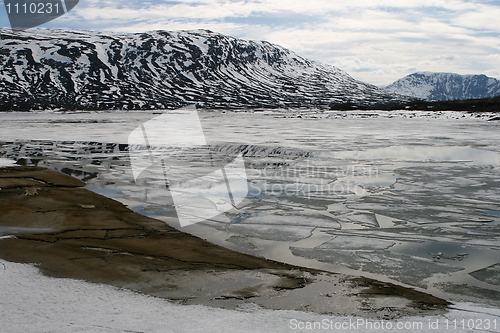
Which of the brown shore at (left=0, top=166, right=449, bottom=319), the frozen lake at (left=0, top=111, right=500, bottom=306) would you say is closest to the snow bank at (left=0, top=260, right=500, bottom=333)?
the brown shore at (left=0, top=166, right=449, bottom=319)

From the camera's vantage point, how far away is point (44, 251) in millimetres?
6254

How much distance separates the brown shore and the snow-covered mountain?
347 ft

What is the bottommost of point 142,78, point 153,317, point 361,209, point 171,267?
point 142,78

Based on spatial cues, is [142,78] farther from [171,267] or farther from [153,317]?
[153,317]

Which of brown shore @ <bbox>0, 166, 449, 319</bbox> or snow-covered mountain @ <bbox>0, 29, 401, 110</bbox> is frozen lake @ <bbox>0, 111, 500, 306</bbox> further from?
snow-covered mountain @ <bbox>0, 29, 401, 110</bbox>

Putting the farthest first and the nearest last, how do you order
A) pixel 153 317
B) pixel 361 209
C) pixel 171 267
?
pixel 361 209 → pixel 171 267 → pixel 153 317

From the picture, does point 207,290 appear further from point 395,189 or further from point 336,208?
point 395,189

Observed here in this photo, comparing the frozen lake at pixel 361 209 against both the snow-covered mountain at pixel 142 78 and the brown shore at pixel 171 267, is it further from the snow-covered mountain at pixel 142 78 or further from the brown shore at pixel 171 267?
the snow-covered mountain at pixel 142 78

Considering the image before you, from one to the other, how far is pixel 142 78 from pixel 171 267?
158148mm

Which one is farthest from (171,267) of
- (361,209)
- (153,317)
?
(361,209)

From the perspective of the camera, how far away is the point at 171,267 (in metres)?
5.80

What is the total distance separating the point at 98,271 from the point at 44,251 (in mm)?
1200

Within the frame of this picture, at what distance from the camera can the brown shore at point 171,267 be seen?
4.77m

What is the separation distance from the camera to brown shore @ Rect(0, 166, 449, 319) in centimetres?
477
